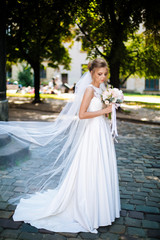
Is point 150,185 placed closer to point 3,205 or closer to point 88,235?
point 88,235

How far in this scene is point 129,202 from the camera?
405cm

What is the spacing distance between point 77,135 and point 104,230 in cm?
129

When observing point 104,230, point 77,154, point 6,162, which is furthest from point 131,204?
point 6,162

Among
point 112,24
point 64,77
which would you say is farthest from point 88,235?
point 64,77

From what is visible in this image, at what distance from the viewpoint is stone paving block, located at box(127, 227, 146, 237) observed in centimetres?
319

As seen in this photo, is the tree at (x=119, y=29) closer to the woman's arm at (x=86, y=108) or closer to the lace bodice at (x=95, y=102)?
the lace bodice at (x=95, y=102)

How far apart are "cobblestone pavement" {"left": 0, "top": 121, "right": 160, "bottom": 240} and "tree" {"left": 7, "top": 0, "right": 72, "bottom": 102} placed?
10535 mm

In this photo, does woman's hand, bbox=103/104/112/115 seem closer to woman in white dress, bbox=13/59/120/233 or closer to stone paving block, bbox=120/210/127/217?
woman in white dress, bbox=13/59/120/233

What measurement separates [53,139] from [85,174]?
0.93 m

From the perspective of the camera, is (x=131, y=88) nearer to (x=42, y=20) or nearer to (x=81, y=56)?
(x=81, y=56)

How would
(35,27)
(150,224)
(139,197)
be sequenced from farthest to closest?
(35,27) < (139,197) < (150,224)

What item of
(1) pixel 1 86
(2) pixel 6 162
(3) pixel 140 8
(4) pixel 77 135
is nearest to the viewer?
(4) pixel 77 135

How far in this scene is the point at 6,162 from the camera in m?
5.14

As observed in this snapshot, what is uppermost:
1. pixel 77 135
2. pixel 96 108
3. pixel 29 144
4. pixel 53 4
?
pixel 53 4
